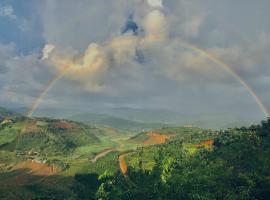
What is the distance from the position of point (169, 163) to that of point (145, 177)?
14142 mm

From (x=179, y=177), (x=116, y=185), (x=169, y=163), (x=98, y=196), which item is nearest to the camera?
(x=179, y=177)

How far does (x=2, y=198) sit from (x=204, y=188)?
102 meters

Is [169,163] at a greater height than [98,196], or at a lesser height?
greater

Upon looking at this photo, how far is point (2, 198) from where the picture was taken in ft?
582

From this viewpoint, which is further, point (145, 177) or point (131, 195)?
point (145, 177)

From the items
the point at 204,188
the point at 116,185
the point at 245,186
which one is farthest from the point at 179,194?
the point at 116,185

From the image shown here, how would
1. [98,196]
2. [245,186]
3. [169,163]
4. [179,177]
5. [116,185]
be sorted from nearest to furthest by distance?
[245,186]
[179,177]
[98,196]
[116,185]
[169,163]

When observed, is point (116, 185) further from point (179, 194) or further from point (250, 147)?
point (250, 147)

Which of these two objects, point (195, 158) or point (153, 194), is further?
point (195, 158)

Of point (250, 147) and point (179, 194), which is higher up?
point (250, 147)

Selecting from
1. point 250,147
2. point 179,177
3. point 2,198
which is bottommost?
point 2,198

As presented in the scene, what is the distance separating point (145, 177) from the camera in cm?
18375

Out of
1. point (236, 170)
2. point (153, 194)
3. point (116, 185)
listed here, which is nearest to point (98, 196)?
point (116, 185)

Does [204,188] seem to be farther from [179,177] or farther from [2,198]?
[2,198]
